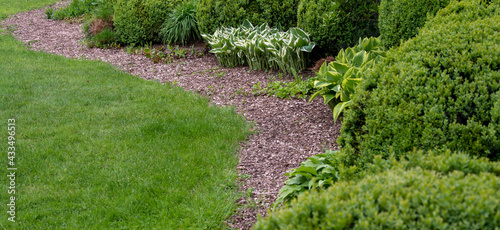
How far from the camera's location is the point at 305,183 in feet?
10.9

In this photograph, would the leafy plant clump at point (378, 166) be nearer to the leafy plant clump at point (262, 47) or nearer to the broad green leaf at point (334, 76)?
the broad green leaf at point (334, 76)

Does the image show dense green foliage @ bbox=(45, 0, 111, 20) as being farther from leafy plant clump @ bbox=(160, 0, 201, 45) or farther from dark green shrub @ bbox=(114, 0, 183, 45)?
leafy plant clump @ bbox=(160, 0, 201, 45)

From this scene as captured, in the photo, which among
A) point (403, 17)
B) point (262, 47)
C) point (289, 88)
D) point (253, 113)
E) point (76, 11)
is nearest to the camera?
point (403, 17)

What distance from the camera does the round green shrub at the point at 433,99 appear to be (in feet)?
8.80

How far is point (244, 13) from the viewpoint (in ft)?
24.6

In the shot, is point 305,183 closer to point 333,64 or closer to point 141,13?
point 333,64

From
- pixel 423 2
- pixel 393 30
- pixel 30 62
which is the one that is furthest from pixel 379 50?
pixel 30 62

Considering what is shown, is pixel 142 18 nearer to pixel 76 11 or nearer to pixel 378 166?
pixel 76 11

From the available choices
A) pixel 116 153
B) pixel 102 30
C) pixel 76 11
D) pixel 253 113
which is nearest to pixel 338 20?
pixel 253 113

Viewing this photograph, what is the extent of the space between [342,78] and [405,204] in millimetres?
3161

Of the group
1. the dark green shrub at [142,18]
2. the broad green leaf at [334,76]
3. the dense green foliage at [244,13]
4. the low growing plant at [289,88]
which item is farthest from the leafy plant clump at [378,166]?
the dark green shrub at [142,18]

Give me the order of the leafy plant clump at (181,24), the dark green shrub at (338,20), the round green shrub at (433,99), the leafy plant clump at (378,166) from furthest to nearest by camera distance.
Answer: the leafy plant clump at (181,24), the dark green shrub at (338,20), the round green shrub at (433,99), the leafy plant clump at (378,166)

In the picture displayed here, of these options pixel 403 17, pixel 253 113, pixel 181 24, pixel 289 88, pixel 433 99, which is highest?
pixel 403 17

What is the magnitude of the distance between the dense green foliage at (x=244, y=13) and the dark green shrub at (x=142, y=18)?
1183 millimetres
